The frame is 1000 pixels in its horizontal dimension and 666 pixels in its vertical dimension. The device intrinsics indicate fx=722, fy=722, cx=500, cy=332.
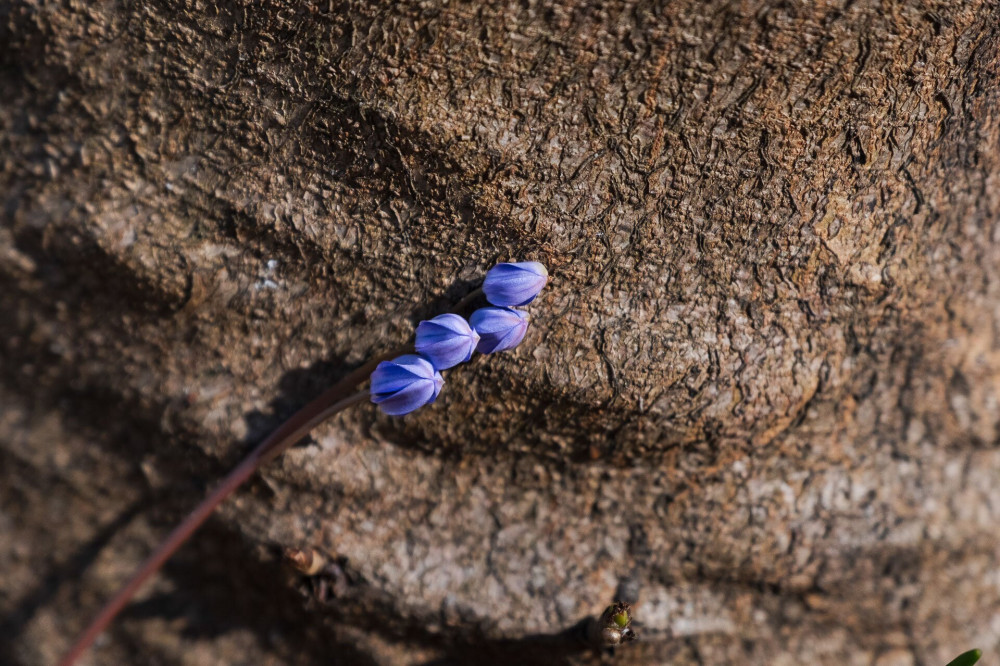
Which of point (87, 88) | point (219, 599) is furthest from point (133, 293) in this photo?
point (219, 599)

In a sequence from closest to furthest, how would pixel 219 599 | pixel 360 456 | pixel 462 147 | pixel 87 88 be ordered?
1. pixel 462 147
2. pixel 87 88
3. pixel 360 456
4. pixel 219 599

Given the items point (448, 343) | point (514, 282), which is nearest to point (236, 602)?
point (448, 343)

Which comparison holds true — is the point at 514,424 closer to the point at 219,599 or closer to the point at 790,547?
the point at 790,547

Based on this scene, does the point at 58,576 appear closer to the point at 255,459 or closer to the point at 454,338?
the point at 255,459

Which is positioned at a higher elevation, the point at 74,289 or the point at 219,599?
the point at 74,289

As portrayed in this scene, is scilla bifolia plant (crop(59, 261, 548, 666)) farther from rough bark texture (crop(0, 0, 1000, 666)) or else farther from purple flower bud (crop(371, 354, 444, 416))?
rough bark texture (crop(0, 0, 1000, 666))

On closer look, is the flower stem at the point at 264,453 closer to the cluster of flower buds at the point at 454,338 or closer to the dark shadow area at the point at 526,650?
the cluster of flower buds at the point at 454,338

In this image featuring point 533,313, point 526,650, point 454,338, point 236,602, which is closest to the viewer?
point 454,338

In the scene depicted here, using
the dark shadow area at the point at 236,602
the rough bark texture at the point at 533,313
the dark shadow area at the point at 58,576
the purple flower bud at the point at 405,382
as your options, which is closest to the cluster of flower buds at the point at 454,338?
the purple flower bud at the point at 405,382
